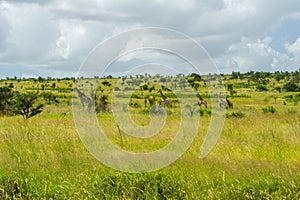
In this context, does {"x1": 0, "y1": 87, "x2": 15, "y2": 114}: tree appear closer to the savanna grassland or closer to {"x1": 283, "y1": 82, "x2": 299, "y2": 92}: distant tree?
the savanna grassland

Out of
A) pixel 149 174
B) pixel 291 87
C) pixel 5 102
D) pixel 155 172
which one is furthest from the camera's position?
pixel 291 87

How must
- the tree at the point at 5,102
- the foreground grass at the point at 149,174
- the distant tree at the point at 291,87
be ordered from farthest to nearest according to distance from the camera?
the distant tree at the point at 291,87
the tree at the point at 5,102
the foreground grass at the point at 149,174

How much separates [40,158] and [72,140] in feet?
4.95

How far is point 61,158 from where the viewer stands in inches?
304

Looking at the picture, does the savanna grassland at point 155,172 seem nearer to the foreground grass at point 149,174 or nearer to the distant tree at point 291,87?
the foreground grass at point 149,174

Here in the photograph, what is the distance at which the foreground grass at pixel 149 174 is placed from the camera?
575 cm

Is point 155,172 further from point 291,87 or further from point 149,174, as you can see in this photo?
point 291,87

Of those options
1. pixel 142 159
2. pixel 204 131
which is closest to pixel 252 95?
pixel 204 131

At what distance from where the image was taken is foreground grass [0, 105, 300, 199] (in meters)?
5.75

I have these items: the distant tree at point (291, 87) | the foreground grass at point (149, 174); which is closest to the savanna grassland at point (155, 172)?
the foreground grass at point (149, 174)

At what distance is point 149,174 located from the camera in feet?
20.9

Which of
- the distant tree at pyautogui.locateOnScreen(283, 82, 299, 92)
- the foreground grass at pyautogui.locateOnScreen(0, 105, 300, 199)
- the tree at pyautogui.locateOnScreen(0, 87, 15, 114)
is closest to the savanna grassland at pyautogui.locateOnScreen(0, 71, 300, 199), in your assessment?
the foreground grass at pyautogui.locateOnScreen(0, 105, 300, 199)

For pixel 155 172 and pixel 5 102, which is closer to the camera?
pixel 155 172

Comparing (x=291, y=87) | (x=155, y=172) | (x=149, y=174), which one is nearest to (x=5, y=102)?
(x=155, y=172)
